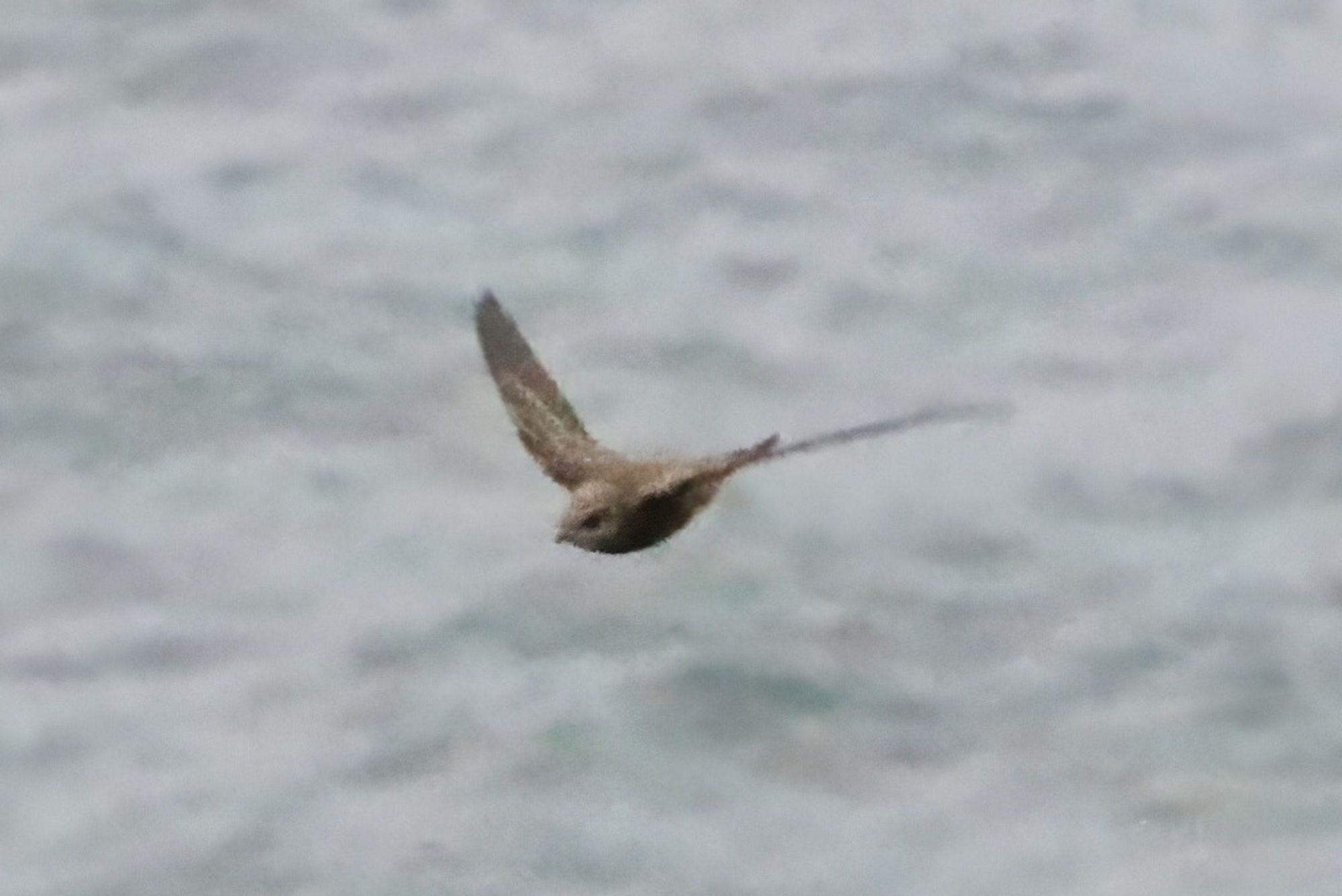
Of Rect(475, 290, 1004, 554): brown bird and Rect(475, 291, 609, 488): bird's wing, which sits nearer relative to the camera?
Rect(475, 290, 1004, 554): brown bird

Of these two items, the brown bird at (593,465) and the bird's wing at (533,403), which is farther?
the bird's wing at (533,403)

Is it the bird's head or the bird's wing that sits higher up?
the bird's wing

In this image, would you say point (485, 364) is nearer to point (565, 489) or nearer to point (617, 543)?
point (565, 489)

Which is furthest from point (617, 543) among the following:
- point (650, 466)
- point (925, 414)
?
point (925, 414)

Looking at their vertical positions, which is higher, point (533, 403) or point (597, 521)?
point (533, 403)

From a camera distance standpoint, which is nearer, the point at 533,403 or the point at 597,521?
the point at 597,521
